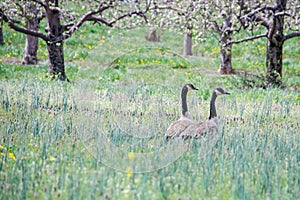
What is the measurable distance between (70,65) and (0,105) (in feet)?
27.2

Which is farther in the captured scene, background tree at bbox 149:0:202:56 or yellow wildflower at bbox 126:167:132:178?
background tree at bbox 149:0:202:56

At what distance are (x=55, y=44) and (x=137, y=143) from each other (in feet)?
23.9

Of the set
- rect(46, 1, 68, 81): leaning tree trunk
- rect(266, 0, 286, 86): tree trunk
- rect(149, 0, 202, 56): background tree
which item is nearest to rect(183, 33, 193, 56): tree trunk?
rect(149, 0, 202, 56): background tree

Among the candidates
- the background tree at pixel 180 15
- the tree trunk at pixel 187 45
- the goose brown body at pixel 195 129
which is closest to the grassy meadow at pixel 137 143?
the goose brown body at pixel 195 129

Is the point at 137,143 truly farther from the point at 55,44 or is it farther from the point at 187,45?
the point at 187,45

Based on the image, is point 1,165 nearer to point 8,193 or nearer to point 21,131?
point 8,193

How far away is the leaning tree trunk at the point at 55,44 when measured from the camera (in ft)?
40.8

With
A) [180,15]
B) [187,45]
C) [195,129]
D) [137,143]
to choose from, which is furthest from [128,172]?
[187,45]

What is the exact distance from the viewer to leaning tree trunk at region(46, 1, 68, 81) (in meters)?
12.4

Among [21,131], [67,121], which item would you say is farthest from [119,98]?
[21,131]

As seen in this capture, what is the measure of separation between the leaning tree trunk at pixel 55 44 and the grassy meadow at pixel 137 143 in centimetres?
214

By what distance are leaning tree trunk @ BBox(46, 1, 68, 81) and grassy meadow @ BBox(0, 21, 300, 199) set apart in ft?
7.03

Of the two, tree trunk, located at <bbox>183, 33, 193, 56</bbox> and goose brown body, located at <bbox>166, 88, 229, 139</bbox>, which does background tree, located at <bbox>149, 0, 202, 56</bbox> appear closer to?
goose brown body, located at <bbox>166, 88, 229, 139</bbox>

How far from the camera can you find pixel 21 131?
20.6 feet
